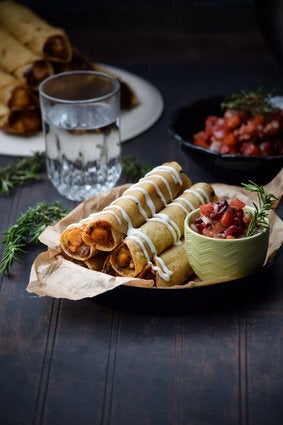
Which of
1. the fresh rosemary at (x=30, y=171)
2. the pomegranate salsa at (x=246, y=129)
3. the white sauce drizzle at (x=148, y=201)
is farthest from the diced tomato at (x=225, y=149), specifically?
the white sauce drizzle at (x=148, y=201)

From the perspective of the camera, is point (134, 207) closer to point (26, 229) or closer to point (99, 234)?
point (99, 234)

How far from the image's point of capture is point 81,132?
2.51 meters

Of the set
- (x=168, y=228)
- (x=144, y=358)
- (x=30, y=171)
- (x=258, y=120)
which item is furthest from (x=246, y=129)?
(x=144, y=358)

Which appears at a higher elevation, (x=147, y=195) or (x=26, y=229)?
(x=147, y=195)

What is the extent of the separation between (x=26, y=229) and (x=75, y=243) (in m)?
0.32

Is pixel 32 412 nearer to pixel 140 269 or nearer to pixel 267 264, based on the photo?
pixel 140 269

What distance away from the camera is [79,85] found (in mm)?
2584

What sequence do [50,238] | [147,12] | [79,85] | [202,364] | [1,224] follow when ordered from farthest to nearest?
[147,12], [79,85], [1,224], [50,238], [202,364]

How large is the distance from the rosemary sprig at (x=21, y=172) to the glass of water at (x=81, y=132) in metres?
0.12

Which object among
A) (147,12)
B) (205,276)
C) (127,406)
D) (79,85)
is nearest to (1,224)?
(79,85)

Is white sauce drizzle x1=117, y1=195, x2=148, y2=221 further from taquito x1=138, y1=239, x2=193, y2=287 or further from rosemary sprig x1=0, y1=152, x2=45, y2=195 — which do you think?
rosemary sprig x1=0, y1=152, x2=45, y2=195

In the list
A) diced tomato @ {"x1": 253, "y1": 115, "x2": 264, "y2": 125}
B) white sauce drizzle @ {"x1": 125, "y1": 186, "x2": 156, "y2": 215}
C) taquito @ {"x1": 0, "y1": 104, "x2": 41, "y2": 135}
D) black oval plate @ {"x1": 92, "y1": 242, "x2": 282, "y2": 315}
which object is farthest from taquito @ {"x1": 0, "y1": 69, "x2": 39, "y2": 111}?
black oval plate @ {"x1": 92, "y1": 242, "x2": 282, "y2": 315}

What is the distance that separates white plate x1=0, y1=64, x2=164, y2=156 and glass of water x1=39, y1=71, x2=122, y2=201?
312 millimetres

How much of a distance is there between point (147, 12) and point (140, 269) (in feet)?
8.02
